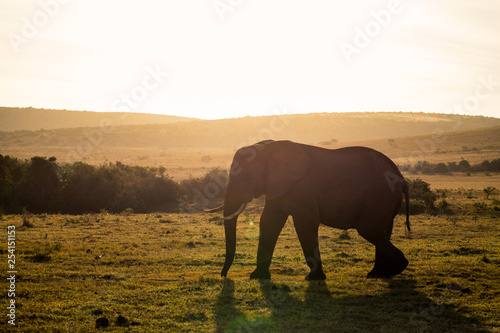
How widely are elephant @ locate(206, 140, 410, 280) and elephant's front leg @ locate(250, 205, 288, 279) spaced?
0.07 feet

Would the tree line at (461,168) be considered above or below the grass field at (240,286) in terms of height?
above

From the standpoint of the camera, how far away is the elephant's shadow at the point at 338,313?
314 inches

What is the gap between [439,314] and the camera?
28.2ft

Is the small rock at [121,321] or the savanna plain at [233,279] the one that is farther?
the savanna plain at [233,279]

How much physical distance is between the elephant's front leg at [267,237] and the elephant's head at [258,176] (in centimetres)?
50

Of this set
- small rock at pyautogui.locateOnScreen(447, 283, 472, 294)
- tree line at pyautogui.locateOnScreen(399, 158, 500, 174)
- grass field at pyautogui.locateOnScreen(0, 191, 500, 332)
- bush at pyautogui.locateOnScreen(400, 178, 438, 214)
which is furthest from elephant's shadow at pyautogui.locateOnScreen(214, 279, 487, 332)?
tree line at pyautogui.locateOnScreen(399, 158, 500, 174)

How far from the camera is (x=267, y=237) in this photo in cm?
1182

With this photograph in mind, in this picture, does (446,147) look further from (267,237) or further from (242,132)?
(267,237)

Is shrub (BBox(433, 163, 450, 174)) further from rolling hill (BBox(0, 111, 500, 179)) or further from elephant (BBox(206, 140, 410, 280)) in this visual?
elephant (BBox(206, 140, 410, 280))

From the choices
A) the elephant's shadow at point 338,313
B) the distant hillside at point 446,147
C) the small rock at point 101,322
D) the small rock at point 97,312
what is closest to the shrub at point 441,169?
the distant hillside at point 446,147

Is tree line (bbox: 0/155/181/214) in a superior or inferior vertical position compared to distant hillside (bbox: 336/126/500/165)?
inferior

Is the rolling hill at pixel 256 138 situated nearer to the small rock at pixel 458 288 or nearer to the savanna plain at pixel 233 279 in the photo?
the savanna plain at pixel 233 279

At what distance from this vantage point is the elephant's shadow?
26.2 feet

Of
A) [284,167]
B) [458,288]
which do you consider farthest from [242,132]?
[458,288]
